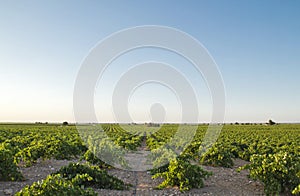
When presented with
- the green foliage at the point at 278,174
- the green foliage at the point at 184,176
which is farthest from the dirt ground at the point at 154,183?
the green foliage at the point at 278,174

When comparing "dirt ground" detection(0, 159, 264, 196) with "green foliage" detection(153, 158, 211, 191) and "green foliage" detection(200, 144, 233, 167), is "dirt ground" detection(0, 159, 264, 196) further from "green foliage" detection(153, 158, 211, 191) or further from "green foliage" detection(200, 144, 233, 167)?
"green foliage" detection(200, 144, 233, 167)

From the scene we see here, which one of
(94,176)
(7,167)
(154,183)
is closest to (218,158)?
(154,183)

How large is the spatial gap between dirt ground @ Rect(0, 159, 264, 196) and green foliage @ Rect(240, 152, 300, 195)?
2.39 feet

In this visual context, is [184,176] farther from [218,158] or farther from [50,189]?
[218,158]

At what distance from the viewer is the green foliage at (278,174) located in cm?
789

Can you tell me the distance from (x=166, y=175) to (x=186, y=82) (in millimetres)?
8017

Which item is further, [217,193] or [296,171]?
[217,193]

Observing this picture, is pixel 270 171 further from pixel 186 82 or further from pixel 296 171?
pixel 186 82

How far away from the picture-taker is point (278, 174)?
802 centimetres

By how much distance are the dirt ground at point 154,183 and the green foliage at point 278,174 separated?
2.39ft

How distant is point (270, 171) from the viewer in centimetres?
804

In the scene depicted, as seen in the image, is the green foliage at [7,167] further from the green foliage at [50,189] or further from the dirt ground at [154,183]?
the green foliage at [50,189]

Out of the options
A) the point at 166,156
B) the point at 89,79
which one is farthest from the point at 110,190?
the point at 89,79

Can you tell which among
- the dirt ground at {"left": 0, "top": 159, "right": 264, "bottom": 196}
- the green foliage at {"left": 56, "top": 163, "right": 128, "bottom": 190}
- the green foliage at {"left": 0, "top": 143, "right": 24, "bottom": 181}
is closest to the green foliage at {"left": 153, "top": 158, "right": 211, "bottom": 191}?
the dirt ground at {"left": 0, "top": 159, "right": 264, "bottom": 196}
